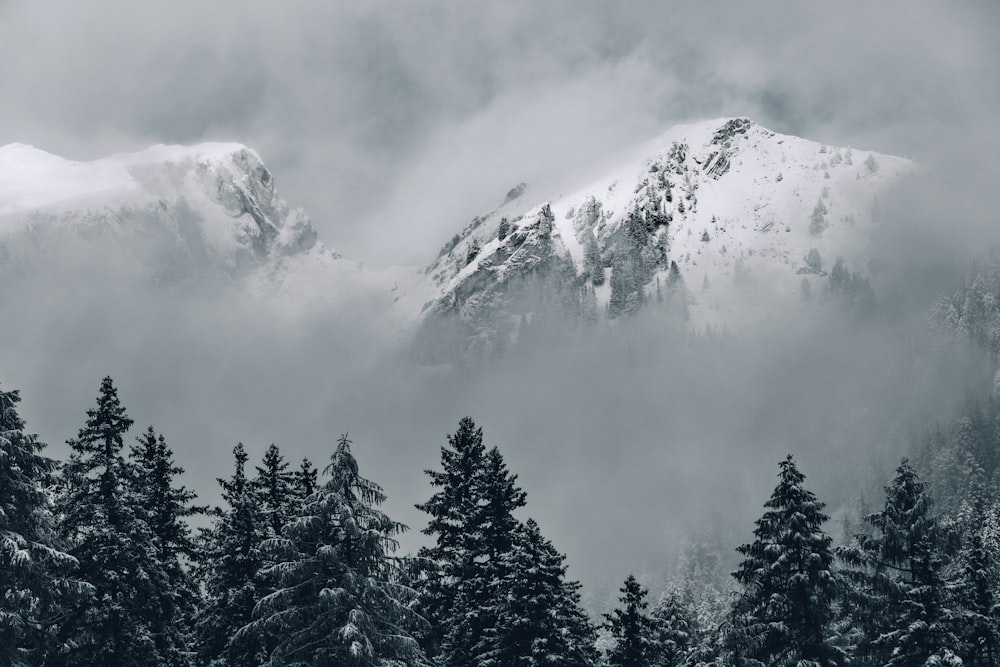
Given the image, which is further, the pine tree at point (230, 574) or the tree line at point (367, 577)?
the pine tree at point (230, 574)

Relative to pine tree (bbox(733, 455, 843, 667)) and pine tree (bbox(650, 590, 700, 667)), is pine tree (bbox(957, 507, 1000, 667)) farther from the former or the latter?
pine tree (bbox(650, 590, 700, 667))

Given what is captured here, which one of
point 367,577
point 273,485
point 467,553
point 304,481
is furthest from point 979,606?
point 273,485

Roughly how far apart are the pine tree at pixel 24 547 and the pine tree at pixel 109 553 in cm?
418

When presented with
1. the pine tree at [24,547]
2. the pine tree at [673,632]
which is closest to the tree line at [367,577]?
the pine tree at [24,547]

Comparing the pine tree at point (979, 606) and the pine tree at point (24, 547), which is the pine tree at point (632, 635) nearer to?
the pine tree at point (979, 606)

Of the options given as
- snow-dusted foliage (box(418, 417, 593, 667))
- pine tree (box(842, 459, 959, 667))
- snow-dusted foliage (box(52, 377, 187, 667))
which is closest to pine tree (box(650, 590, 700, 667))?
snow-dusted foliage (box(418, 417, 593, 667))

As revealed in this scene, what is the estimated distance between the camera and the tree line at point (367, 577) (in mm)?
23953

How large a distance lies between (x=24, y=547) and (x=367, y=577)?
27.5 feet

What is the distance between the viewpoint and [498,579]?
31.6 meters

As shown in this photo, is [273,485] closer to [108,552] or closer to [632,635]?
[108,552]

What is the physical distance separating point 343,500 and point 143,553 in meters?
8.22

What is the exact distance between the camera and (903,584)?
30.5 metres

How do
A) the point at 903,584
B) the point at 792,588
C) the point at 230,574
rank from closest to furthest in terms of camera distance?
the point at 792,588 → the point at 903,584 → the point at 230,574

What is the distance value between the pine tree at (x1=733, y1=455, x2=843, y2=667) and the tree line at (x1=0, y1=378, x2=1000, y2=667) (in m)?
0.06
